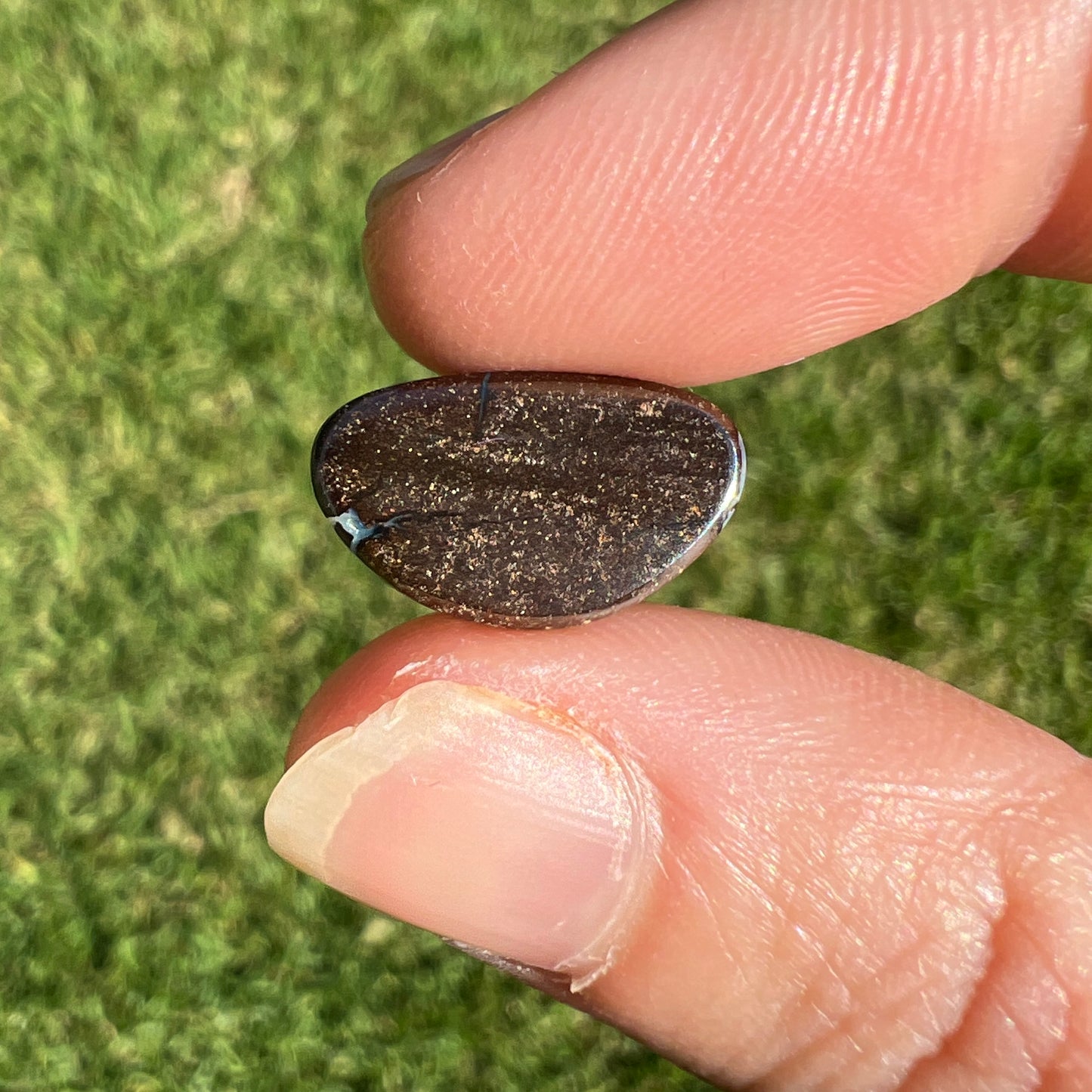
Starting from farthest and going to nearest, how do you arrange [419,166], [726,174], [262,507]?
[262,507], [419,166], [726,174]

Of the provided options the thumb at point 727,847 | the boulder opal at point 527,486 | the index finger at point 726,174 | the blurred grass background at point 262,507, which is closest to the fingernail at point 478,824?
the thumb at point 727,847

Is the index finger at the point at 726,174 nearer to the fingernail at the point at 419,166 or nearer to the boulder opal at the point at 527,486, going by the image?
the fingernail at the point at 419,166

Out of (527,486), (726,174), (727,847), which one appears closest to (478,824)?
(727,847)

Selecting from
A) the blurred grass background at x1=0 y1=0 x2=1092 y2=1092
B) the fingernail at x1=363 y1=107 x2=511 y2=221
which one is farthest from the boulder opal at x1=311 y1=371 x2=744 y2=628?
the blurred grass background at x1=0 y1=0 x2=1092 y2=1092

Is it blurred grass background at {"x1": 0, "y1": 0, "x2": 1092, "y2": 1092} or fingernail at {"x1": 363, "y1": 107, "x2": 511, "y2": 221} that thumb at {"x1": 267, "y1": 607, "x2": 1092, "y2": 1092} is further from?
blurred grass background at {"x1": 0, "y1": 0, "x2": 1092, "y2": 1092}

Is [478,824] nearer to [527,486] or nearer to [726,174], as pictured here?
[527,486]

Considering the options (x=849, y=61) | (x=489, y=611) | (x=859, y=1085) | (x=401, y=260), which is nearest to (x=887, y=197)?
(x=849, y=61)
